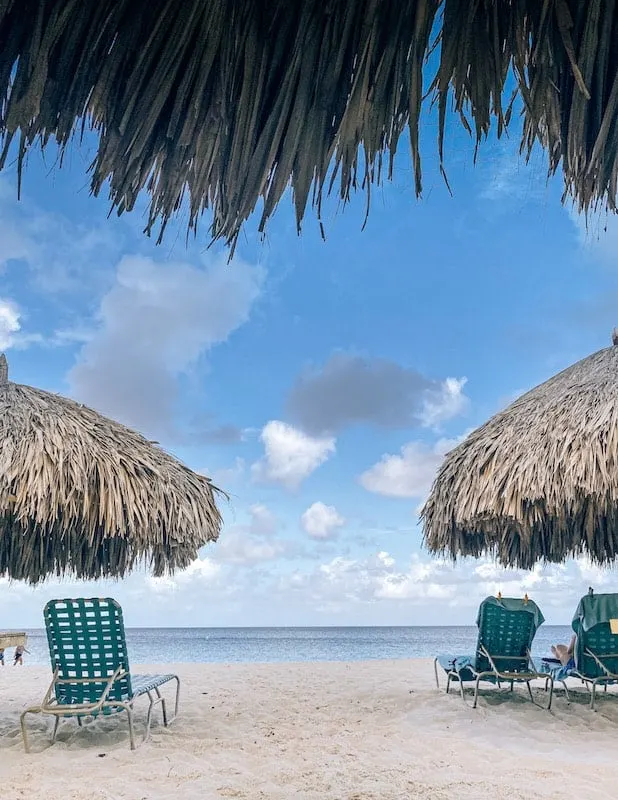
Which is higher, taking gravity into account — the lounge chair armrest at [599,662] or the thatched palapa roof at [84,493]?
the thatched palapa roof at [84,493]

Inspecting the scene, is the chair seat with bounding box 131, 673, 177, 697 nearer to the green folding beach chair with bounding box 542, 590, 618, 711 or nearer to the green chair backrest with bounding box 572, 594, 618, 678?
the green folding beach chair with bounding box 542, 590, 618, 711

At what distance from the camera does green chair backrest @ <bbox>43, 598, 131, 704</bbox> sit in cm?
416

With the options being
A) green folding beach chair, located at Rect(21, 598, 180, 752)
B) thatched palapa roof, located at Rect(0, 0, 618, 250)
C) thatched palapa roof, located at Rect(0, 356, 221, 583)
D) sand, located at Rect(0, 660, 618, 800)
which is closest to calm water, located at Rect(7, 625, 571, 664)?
thatched palapa roof, located at Rect(0, 356, 221, 583)

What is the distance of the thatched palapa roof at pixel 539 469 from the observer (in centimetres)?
482

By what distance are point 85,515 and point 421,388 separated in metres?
19.1

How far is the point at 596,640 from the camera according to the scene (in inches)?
202

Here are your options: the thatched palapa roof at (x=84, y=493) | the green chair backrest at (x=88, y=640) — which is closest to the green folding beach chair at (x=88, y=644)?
the green chair backrest at (x=88, y=640)

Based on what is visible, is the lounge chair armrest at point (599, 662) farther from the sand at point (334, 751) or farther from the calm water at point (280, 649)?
the calm water at point (280, 649)

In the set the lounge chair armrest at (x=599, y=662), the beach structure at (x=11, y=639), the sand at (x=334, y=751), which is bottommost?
the sand at (x=334, y=751)

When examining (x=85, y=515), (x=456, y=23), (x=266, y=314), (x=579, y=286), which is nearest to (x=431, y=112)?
(x=456, y=23)

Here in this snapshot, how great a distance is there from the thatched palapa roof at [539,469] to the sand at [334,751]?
1343mm

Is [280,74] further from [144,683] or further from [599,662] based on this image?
[599,662]

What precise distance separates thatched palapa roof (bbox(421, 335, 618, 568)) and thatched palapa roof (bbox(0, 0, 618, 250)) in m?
3.90

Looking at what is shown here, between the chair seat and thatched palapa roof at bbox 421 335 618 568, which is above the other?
thatched palapa roof at bbox 421 335 618 568
